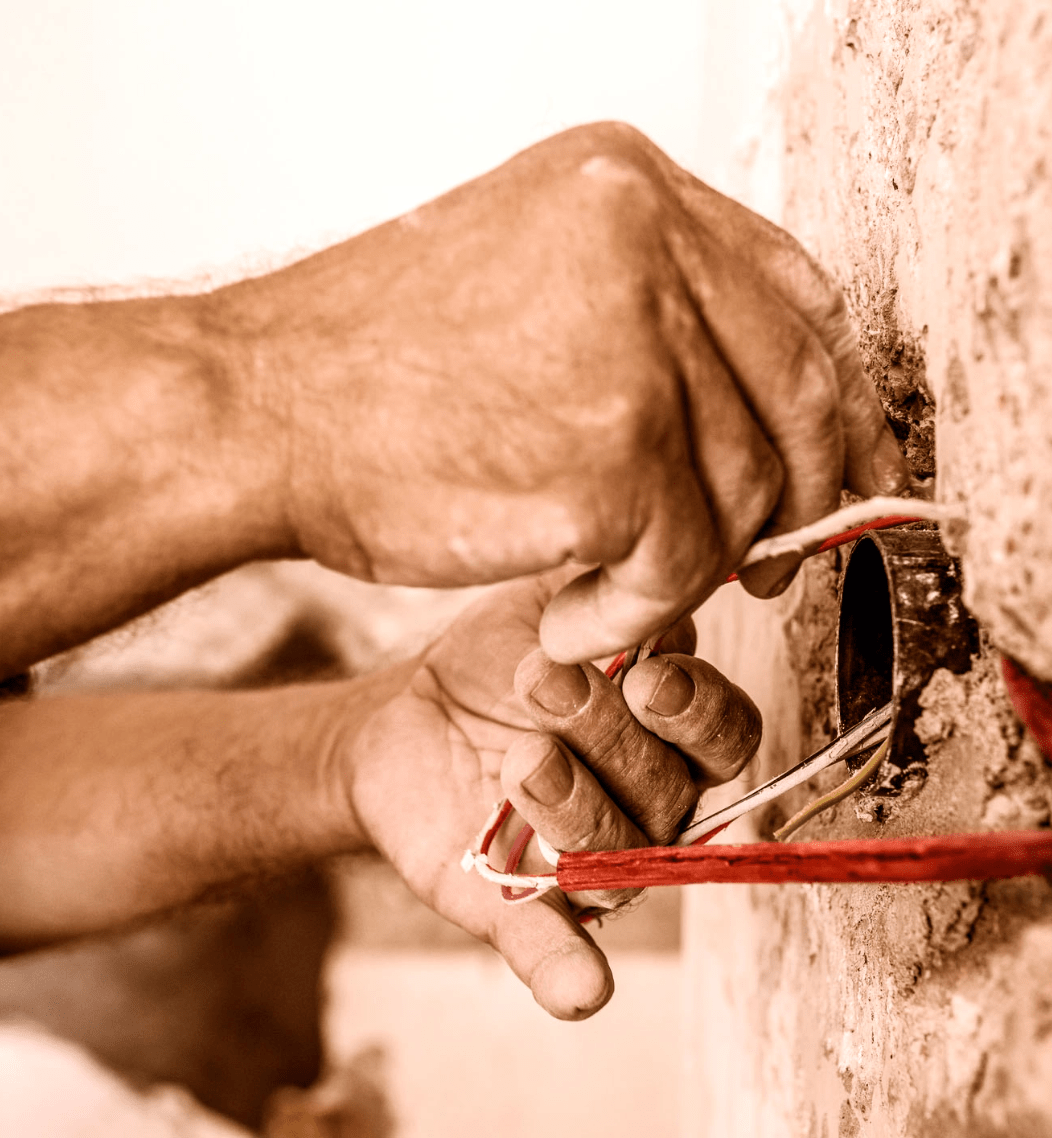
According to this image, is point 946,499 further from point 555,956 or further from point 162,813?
point 162,813

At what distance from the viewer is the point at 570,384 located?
0.45 m

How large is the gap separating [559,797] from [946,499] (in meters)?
0.33

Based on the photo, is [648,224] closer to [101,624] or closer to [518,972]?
[101,624]

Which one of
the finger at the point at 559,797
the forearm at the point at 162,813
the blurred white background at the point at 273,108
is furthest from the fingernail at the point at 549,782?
the blurred white background at the point at 273,108

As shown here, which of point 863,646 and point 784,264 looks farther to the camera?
point 863,646

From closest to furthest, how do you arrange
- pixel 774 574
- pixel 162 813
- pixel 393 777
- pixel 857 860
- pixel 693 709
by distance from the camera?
pixel 857 860
pixel 774 574
pixel 693 709
pixel 393 777
pixel 162 813

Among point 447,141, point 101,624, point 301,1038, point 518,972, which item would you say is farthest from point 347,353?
point 301,1038

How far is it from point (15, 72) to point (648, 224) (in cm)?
180

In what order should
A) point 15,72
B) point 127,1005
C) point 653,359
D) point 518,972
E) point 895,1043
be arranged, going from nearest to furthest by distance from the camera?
point 653,359 < point 895,1043 < point 518,972 < point 15,72 < point 127,1005

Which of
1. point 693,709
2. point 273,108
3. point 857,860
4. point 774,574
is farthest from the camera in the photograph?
point 273,108

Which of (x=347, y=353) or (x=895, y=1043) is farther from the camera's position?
(x=895, y=1043)

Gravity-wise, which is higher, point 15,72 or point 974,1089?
point 15,72

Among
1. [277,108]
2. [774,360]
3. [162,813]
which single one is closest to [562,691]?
[774,360]

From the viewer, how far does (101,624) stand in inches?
21.2
